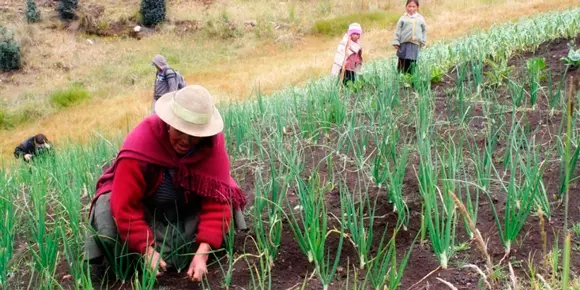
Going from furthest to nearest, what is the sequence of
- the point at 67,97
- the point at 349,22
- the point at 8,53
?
the point at 349,22
the point at 8,53
the point at 67,97

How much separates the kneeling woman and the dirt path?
28.1 feet

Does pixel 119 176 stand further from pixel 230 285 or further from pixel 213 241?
pixel 230 285

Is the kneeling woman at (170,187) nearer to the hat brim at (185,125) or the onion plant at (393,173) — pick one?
the hat brim at (185,125)

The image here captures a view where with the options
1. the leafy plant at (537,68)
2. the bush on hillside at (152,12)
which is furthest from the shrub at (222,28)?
the leafy plant at (537,68)

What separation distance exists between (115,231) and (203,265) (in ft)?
1.48

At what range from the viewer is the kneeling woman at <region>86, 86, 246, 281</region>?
2.27 metres

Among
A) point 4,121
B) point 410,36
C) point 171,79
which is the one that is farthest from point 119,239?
point 4,121

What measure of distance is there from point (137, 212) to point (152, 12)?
22.0 m

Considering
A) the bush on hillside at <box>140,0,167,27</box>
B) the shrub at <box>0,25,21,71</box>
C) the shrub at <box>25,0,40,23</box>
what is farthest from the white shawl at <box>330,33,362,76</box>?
the shrub at <box>25,0,40,23</box>

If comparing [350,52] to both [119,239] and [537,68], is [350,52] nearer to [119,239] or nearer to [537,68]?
[537,68]

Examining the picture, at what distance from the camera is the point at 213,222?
7.79ft

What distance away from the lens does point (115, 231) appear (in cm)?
240

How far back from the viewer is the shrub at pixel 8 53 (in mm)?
19172

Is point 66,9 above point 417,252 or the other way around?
the other way around
